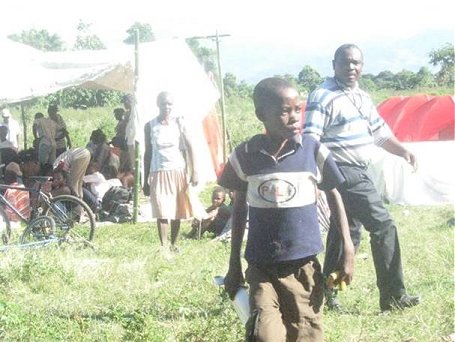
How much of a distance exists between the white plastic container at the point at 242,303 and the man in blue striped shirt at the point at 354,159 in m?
1.45

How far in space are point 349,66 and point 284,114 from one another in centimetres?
162

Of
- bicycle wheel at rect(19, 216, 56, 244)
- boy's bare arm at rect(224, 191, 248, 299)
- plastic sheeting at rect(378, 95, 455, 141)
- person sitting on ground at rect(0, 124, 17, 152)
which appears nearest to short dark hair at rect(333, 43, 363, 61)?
boy's bare arm at rect(224, 191, 248, 299)

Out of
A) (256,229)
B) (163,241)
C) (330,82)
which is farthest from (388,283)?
(163,241)

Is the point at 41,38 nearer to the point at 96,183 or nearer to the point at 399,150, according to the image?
the point at 96,183

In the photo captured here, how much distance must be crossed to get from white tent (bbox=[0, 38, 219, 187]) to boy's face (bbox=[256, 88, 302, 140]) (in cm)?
496

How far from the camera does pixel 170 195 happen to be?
7352 mm

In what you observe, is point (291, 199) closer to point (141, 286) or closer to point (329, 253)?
point (329, 253)

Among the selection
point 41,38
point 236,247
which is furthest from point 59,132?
point 41,38

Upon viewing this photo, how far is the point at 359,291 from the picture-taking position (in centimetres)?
539

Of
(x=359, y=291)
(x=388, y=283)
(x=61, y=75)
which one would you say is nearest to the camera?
(x=388, y=283)

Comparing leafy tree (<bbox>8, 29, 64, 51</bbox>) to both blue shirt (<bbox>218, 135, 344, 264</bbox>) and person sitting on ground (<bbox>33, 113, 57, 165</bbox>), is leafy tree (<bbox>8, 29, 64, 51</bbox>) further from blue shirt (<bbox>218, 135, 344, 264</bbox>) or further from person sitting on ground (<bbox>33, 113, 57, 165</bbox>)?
A: blue shirt (<bbox>218, 135, 344, 264</bbox>)

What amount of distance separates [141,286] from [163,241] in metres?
1.85

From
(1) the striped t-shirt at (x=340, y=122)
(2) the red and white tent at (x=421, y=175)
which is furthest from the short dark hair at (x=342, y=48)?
(2) the red and white tent at (x=421, y=175)

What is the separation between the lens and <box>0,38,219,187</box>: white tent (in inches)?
367
